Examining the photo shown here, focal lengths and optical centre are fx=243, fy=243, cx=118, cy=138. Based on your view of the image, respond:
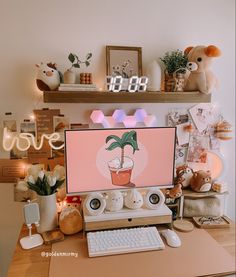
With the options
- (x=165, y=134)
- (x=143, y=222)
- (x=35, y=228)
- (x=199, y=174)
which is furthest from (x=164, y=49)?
(x=35, y=228)

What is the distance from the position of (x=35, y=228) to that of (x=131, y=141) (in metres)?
0.63

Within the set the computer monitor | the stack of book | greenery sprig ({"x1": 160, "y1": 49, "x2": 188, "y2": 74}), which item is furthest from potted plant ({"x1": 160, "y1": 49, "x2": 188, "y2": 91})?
the stack of book

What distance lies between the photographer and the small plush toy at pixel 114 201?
117cm

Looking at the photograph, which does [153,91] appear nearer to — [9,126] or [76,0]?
[76,0]

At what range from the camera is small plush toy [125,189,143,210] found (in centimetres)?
118

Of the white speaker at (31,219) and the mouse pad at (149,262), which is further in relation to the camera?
the white speaker at (31,219)

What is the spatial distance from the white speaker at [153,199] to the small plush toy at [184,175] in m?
0.15

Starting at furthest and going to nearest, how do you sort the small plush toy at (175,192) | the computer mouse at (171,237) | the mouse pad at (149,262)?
the small plush toy at (175,192), the computer mouse at (171,237), the mouse pad at (149,262)

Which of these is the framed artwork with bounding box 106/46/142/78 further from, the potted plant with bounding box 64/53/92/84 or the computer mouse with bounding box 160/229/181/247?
the computer mouse with bounding box 160/229/181/247

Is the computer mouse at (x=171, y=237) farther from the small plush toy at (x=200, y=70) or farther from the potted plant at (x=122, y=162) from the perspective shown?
the small plush toy at (x=200, y=70)

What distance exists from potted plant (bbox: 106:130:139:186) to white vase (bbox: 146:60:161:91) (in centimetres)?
29

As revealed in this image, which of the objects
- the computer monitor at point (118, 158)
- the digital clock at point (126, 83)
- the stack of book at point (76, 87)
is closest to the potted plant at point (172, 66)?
the digital clock at point (126, 83)

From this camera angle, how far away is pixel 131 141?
3.98ft

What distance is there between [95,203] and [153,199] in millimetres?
293
